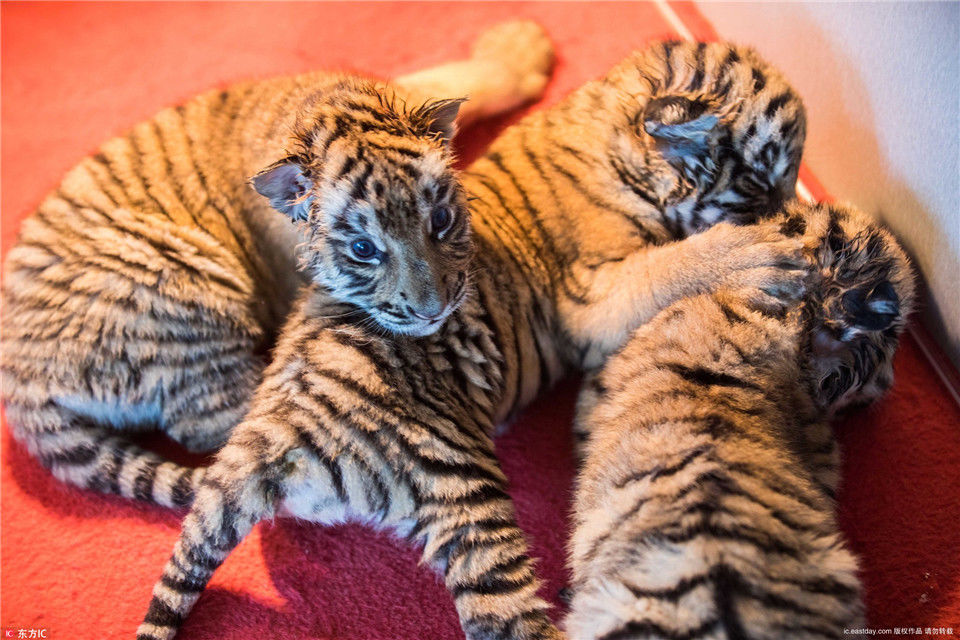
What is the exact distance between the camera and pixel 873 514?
203cm

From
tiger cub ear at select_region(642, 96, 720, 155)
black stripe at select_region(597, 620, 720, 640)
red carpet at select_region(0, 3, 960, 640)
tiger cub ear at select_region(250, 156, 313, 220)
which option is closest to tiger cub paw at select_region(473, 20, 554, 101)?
red carpet at select_region(0, 3, 960, 640)

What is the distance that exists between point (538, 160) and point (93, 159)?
1.42 meters

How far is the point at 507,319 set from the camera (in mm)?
2111

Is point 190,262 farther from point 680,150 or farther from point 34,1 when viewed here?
point 34,1

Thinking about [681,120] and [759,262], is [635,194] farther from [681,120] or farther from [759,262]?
[759,262]

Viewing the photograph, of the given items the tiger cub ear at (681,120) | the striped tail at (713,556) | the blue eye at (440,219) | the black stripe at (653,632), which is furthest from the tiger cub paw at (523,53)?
the black stripe at (653,632)

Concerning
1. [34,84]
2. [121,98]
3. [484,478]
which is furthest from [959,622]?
[34,84]

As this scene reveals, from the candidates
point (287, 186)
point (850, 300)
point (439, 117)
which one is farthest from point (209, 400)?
point (850, 300)

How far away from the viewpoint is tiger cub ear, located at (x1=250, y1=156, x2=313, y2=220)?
1784 millimetres

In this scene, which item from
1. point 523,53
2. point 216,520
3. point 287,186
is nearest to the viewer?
point 216,520

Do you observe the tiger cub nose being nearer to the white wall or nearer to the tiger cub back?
the tiger cub back

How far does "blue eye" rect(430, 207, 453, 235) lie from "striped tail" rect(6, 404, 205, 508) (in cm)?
98

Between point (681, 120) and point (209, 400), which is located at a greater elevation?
point (681, 120)

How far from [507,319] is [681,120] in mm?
707
